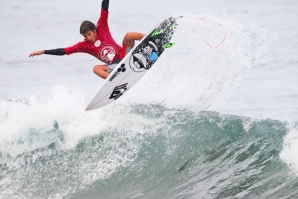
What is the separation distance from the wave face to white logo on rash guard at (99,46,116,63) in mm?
952

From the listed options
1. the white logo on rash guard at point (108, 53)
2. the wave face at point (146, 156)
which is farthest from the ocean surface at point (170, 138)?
the white logo on rash guard at point (108, 53)

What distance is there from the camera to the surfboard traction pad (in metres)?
9.03

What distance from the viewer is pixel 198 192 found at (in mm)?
7625

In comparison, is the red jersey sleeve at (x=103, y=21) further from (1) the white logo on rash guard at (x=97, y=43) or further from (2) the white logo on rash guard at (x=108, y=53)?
(2) the white logo on rash guard at (x=108, y=53)

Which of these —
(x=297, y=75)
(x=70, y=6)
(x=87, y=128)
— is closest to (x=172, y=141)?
(x=87, y=128)

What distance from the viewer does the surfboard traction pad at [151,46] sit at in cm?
903

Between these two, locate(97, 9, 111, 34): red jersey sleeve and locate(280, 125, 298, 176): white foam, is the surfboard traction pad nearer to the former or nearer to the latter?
locate(97, 9, 111, 34): red jersey sleeve

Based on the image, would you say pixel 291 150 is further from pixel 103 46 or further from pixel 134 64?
pixel 103 46

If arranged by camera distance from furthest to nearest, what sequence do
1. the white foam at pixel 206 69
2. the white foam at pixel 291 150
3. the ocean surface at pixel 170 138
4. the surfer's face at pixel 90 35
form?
the white foam at pixel 206 69, the surfer's face at pixel 90 35, the ocean surface at pixel 170 138, the white foam at pixel 291 150

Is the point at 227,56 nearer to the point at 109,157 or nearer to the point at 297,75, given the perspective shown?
the point at 109,157

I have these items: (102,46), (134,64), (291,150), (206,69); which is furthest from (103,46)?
(291,150)

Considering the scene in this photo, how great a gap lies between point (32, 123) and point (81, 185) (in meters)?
1.78

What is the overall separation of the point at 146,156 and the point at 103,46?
5.76ft

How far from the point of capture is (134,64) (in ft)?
29.7
